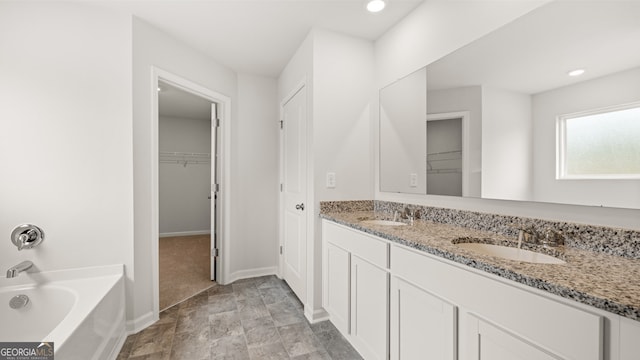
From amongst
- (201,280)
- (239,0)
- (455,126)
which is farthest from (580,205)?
(201,280)

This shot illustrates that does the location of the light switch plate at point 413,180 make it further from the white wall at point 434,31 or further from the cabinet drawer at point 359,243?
the white wall at point 434,31

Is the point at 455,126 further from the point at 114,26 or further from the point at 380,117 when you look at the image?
the point at 114,26

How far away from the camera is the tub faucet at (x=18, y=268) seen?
1.71 meters

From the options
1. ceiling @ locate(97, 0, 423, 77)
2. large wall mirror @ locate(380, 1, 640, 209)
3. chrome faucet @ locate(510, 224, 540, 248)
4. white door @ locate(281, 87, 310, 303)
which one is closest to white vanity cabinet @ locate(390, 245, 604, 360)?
chrome faucet @ locate(510, 224, 540, 248)

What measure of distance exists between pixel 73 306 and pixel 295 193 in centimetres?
174

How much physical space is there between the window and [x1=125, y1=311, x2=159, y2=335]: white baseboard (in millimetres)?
2822

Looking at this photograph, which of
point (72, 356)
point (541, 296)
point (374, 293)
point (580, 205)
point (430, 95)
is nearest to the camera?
point (541, 296)

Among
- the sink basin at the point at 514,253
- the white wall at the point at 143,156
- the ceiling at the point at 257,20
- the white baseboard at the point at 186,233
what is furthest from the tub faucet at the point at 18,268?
the white baseboard at the point at 186,233

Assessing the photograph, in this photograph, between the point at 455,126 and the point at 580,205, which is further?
the point at 455,126

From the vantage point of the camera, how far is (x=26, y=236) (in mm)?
1819

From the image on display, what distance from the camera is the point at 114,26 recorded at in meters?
2.02

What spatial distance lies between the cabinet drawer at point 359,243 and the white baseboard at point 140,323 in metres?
1.54

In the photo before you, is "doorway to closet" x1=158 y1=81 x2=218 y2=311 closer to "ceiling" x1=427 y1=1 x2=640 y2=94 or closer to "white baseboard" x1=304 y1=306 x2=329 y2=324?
"white baseboard" x1=304 y1=306 x2=329 y2=324

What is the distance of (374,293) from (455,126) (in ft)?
3.71
